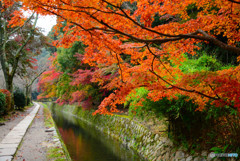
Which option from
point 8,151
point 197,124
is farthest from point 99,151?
point 197,124

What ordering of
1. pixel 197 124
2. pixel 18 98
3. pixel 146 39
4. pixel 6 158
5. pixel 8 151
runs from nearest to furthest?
pixel 146 39 < pixel 6 158 < pixel 8 151 < pixel 197 124 < pixel 18 98

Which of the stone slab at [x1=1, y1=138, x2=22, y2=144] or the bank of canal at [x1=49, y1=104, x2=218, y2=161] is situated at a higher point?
the stone slab at [x1=1, y1=138, x2=22, y2=144]

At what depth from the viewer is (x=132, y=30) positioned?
360 centimetres

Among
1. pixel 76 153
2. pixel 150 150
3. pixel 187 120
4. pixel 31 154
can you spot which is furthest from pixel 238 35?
pixel 76 153

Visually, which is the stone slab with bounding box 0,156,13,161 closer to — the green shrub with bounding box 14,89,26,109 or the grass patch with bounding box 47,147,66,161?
the grass patch with bounding box 47,147,66,161

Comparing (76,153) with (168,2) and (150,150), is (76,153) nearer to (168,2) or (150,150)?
(150,150)

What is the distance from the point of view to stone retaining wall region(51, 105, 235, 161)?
4.38m

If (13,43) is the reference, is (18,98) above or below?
below

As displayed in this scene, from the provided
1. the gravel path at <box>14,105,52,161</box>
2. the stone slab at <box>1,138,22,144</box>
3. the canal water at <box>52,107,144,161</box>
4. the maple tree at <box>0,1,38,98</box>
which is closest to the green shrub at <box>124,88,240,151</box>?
the canal water at <box>52,107,144,161</box>

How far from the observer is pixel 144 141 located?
6289mm

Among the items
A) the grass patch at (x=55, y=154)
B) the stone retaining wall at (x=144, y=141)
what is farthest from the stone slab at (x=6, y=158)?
the stone retaining wall at (x=144, y=141)

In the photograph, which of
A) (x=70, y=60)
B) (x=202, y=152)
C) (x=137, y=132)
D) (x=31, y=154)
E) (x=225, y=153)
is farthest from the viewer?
(x=70, y=60)

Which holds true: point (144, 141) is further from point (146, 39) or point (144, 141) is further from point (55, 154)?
point (146, 39)

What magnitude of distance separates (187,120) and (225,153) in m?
1.13
